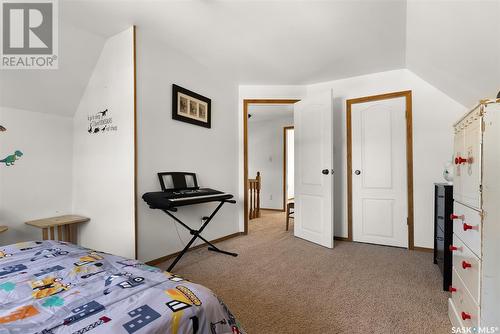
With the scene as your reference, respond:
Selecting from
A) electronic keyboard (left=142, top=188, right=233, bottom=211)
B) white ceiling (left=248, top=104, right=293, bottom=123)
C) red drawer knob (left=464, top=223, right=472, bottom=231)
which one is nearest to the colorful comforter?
electronic keyboard (left=142, top=188, right=233, bottom=211)

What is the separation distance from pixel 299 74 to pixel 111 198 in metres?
2.92

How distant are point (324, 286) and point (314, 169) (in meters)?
1.74

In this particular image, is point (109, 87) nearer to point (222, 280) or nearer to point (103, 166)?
point (103, 166)

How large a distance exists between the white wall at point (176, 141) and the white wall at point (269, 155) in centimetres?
274

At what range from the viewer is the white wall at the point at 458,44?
160 centimetres

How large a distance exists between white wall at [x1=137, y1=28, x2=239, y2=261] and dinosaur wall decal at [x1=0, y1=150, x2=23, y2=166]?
1286mm

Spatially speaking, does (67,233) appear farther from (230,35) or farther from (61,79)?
(230,35)

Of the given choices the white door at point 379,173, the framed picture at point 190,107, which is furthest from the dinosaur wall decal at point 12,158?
the white door at point 379,173

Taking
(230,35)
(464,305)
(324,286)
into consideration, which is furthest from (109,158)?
(464,305)

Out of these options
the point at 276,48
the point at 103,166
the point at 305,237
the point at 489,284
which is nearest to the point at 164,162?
the point at 103,166

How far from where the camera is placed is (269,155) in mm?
6598

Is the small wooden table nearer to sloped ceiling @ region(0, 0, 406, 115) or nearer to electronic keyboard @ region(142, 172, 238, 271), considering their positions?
electronic keyboard @ region(142, 172, 238, 271)

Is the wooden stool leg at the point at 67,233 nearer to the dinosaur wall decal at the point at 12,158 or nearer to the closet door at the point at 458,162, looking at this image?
the dinosaur wall decal at the point at 12,158

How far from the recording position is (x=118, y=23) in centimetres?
242
